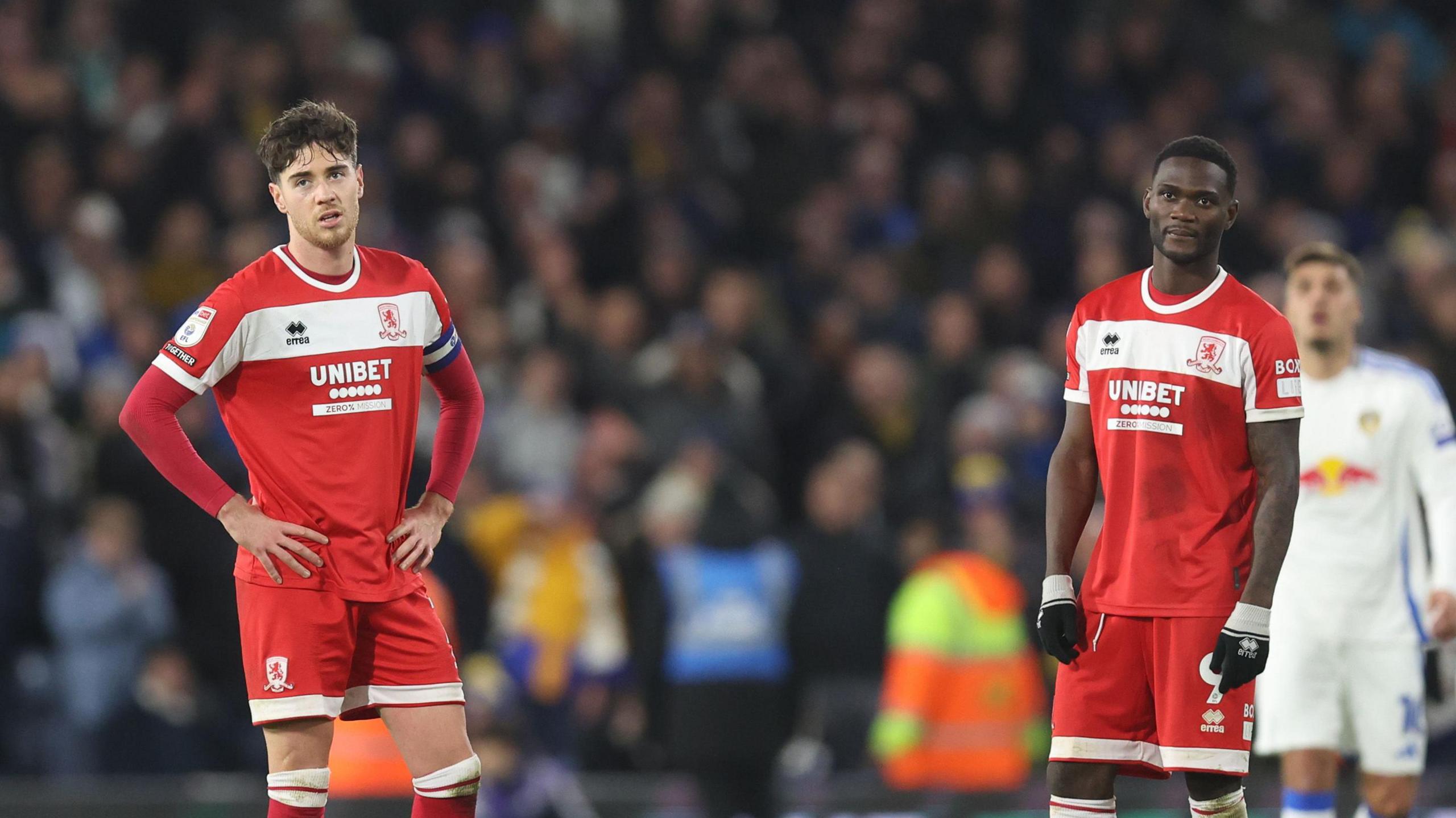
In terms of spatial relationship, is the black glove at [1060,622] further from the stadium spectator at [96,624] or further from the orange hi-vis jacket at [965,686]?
the stadium spectator at [96,624]

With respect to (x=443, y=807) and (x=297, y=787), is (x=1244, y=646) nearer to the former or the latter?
(x=443, y=807)

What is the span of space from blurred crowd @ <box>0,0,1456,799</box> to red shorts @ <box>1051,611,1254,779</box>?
432cm

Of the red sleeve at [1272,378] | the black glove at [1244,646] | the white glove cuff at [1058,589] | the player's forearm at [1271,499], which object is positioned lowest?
the black glove at [1244,646]

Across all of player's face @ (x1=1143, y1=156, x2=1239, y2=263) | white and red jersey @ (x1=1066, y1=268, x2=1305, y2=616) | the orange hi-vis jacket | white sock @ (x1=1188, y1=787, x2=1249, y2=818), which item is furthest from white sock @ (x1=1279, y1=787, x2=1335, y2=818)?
the orange hi-vis jacket

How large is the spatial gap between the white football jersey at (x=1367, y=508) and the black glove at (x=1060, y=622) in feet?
6.38

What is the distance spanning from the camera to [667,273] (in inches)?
525

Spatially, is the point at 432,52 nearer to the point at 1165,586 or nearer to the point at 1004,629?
the point at 1004,629

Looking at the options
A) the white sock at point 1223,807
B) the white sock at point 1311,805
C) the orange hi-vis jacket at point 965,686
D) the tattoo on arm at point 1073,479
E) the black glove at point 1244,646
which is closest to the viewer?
the black glove at point 1244,646

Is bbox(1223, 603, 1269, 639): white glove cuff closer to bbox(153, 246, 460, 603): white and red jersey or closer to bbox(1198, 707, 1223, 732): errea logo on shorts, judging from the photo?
bbox(1198, 707, 1223, 732): errea logo on shorts

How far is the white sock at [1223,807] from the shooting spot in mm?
5746

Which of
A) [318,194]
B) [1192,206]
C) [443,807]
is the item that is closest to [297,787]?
[443,807]

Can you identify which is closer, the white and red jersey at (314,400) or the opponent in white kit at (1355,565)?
the white and red jersey at (314,400)

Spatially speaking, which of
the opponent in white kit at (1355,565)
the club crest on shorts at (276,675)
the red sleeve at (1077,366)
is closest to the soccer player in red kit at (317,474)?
the club crest on shorts at (276,675)

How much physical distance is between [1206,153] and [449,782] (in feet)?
9.66
